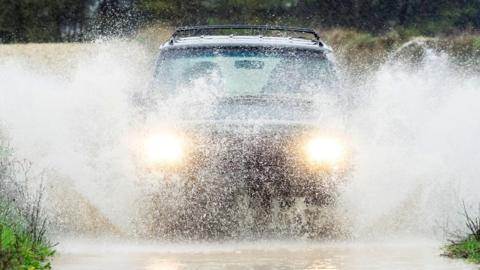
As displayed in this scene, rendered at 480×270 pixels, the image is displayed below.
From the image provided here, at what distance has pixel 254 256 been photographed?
10.1m

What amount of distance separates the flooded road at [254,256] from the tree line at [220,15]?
4630cm

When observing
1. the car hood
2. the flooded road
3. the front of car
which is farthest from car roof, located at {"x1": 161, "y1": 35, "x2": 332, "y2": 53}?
the flooded road

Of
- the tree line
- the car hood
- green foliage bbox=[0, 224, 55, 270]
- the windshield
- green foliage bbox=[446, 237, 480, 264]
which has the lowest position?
green foliage bbox=[446, 237, 480, 264]

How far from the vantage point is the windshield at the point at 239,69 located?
40.1ft

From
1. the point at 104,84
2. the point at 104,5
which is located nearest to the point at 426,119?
the point at 104,84

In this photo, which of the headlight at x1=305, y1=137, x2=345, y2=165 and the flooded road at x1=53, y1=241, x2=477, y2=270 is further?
the headlight at x1=305, y1=137, x2=345, y2=165

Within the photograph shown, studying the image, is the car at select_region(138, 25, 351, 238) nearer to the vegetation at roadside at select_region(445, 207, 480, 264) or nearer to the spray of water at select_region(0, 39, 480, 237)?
the spray of water at select_region(0, 39, 480, 237)

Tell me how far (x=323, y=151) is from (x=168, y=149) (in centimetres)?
119

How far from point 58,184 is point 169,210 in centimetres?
165

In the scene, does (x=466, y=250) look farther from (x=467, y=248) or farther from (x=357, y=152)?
(x=357, y=152)

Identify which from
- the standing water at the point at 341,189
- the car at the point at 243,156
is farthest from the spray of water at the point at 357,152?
the car at the point at 243,156

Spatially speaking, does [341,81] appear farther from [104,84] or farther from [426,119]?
[104,84]

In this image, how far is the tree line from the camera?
58344mm

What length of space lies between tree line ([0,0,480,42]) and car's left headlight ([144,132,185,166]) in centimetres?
4589
